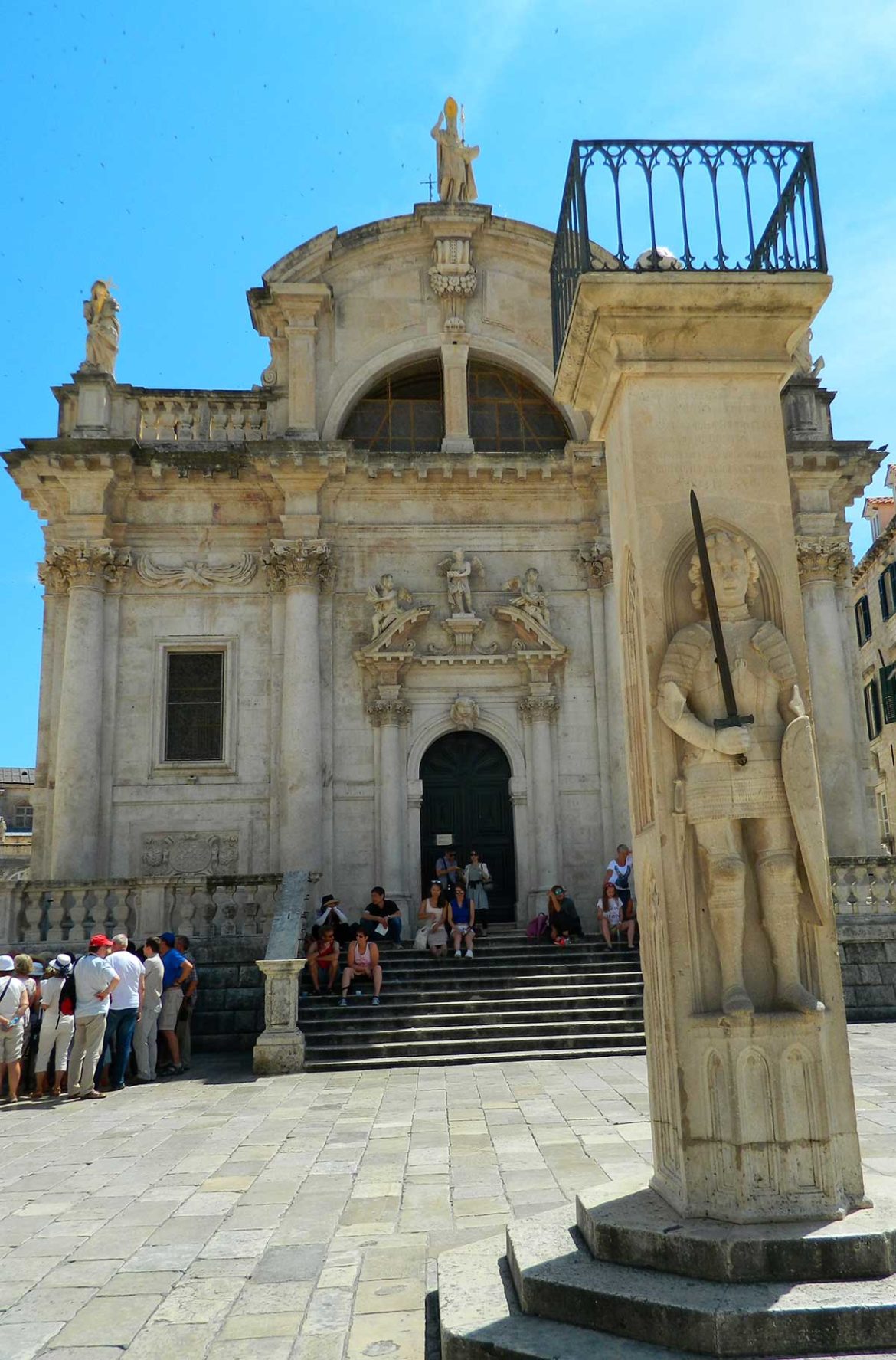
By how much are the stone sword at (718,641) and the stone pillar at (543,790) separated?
13179 millimetres

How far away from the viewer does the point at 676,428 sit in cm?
551

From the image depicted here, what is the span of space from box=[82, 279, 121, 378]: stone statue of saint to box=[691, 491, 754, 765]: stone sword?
658 inches

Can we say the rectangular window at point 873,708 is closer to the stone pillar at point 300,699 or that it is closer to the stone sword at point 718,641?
the stone pillar at point 300,699

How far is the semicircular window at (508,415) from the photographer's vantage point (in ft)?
66.6

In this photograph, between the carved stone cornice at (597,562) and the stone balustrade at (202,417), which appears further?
the stone balustrade at (202,417)

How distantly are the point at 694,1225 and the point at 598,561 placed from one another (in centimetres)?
1514

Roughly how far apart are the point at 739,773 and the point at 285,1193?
4.11 meters

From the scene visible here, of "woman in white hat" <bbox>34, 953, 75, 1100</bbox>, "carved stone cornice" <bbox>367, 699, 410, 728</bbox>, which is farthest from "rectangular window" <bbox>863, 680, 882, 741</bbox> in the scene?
"woman in white hat" <bbox>34, 953, 75, 1100</bbox>

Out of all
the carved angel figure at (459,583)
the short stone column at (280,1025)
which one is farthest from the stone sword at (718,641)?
the carved angel figure at (459,583)

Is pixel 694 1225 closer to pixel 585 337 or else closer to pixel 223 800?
pixel 585 337

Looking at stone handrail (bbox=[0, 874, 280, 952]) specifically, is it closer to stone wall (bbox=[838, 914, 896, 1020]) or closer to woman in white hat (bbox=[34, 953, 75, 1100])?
woman in white hat (bbox=[34, 953, 75, 1100])

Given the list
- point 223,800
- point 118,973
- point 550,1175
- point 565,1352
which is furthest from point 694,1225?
point 223,800

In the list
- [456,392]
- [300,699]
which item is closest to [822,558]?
[456,392]

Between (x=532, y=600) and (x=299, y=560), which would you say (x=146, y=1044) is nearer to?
(x=299, y=560)
